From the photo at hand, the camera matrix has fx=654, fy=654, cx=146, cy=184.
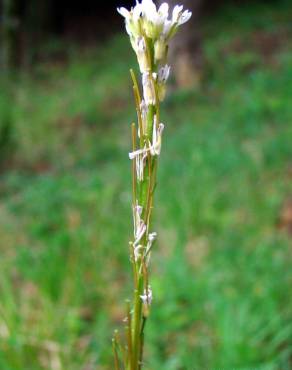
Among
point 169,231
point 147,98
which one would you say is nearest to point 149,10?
point 147,98

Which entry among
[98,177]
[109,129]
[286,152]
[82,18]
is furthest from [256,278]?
[82,18]

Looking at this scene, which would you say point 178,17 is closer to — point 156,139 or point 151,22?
point 151,22

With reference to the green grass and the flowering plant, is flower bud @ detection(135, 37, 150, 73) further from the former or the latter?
the green grass

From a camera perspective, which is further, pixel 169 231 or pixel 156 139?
pixel 169 231

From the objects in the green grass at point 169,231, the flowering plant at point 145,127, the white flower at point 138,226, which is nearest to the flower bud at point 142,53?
the flowering plant at point 145,127

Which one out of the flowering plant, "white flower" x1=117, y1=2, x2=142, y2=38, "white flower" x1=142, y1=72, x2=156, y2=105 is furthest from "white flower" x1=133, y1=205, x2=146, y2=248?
"white flower" x1=117, y1=2, x2=142, y2=38

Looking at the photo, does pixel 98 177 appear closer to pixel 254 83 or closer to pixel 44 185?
pixel 44 185

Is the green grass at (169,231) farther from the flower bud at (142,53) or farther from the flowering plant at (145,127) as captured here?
the flower bud at (142,53)
